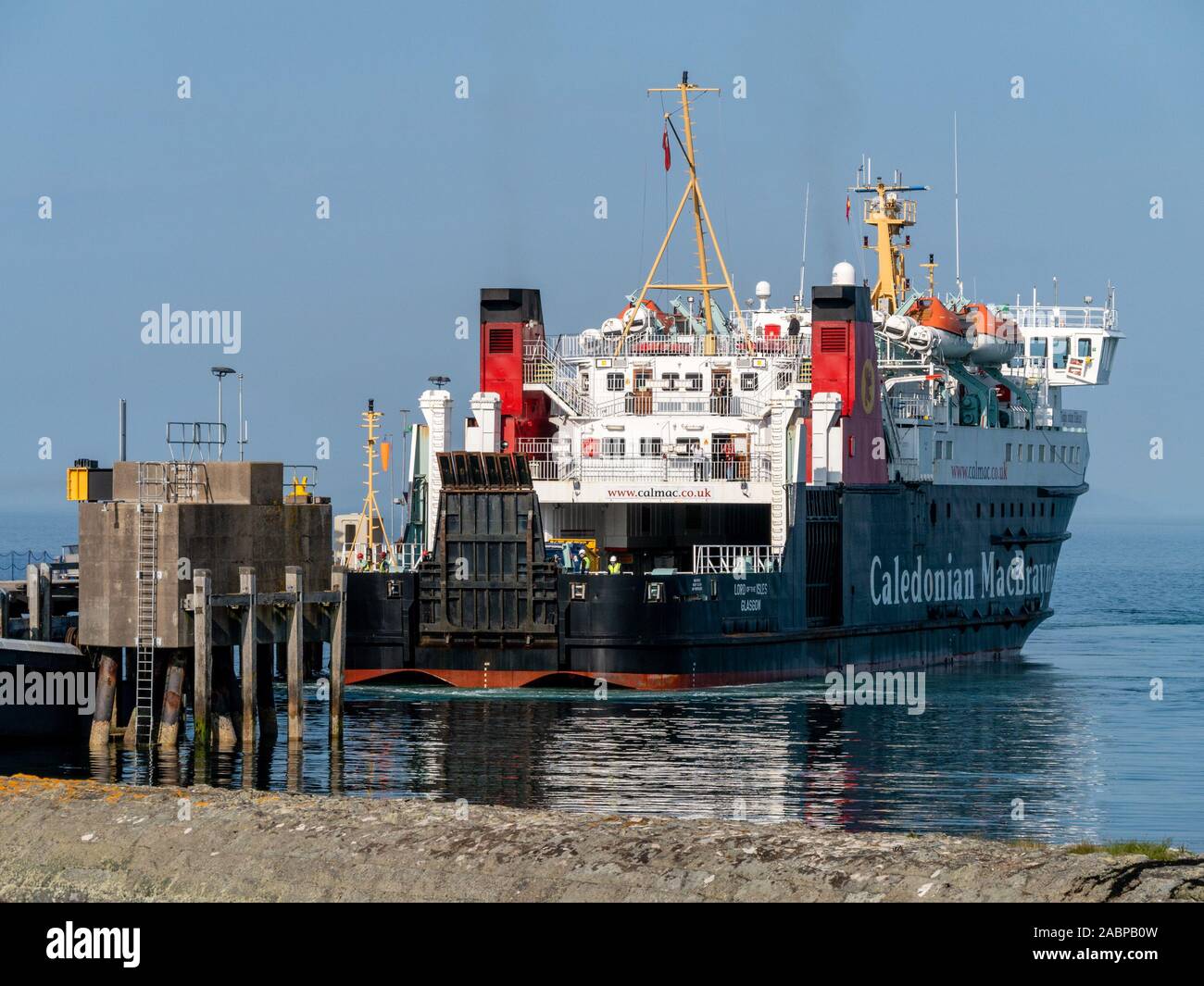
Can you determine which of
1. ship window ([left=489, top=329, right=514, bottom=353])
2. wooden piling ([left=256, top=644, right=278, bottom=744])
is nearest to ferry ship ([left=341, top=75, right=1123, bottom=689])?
ship window ([left=489, top=329, right=514, bottom=353])

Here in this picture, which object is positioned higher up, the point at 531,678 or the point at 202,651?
the point at 202,651

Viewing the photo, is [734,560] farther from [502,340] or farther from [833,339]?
[502,340]

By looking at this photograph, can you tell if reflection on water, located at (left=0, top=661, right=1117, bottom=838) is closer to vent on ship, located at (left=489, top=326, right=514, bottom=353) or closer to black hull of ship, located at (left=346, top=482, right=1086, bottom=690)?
black hull of ship, located at (left=346, top=482, right=1086, bottom=690)

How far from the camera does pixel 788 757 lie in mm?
37688

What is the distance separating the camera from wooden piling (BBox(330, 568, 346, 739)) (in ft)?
126

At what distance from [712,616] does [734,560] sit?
1478 millimetres

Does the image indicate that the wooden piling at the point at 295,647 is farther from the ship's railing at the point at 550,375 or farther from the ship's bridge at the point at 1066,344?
the ship's bridge at the point at 1066,344

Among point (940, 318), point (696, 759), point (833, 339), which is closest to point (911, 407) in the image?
point (940, 318)

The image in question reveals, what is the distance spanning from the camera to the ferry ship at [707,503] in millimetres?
44719

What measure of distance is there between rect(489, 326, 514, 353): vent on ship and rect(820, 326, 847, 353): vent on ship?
23.1 ft

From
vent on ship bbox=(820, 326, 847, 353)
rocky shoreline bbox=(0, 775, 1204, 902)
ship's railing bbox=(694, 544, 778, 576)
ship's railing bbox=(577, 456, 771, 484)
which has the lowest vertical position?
rocky shoreline bbox=(0, 775, 1204, 902)

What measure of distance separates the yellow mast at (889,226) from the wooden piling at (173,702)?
33428 millimetres

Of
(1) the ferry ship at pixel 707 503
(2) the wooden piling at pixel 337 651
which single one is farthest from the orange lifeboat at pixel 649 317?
(2) the wooden piling at pixel 337 651

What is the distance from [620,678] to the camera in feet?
148
